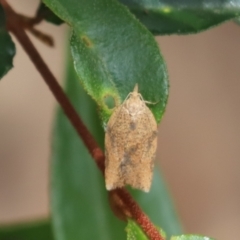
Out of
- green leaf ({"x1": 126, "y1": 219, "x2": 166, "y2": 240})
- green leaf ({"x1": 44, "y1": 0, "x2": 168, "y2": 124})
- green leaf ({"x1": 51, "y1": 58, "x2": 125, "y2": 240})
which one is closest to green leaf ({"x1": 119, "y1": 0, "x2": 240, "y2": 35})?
green leaf ({"x1": 44, "y1": 0, "x2": 168, "y2": 124})

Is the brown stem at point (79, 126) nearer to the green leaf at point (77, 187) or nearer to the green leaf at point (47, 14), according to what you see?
the green leaf at point (47, 14)

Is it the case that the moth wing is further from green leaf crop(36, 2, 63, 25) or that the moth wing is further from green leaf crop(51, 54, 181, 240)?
green leaf crop(51, 54, 181, 240)

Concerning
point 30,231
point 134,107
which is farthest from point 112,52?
point 30,231

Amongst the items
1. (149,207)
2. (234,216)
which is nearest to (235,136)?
(234,216)

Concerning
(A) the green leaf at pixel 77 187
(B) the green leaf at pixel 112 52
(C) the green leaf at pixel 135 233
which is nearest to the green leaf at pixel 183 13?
(B) the green leaf at pixel 112 52

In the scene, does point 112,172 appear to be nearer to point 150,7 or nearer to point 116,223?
point 150,7
